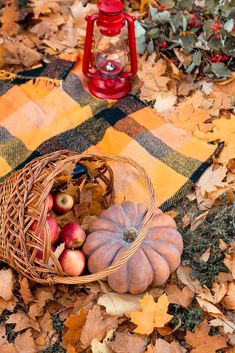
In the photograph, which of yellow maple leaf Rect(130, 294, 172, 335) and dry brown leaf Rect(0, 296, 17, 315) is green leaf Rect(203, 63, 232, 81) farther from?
dry brown leaf Rect(0, 296, 17, 315)

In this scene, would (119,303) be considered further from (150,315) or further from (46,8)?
(46,8)

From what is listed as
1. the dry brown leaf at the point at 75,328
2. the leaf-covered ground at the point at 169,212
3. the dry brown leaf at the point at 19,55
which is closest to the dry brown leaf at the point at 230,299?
the leaf-covered ground at the point at 169,212

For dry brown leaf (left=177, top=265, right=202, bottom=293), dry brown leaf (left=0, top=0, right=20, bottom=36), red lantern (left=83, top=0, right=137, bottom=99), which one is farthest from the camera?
dry brown leaf (left=0, top=0, right=20, bottom=36)

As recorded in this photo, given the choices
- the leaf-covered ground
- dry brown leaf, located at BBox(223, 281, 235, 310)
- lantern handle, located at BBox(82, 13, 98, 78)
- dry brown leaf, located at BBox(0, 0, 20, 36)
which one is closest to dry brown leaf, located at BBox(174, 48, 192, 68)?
the leaf-covered ground

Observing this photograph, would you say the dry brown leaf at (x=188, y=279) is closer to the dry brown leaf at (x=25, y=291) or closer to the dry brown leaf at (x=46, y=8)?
the dry brown leaf at (x=25, y=291)

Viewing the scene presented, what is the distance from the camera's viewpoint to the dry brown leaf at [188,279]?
2412mm

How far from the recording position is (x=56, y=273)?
2215 millimetres

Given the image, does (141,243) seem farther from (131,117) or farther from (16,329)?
(131,117)

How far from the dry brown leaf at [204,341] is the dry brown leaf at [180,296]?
0.13 m

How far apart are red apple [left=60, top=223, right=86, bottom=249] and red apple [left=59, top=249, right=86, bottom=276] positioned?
4 centimetres

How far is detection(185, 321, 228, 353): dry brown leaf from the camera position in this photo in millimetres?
2219

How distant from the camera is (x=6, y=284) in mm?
2369

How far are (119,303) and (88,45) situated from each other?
4.95ft

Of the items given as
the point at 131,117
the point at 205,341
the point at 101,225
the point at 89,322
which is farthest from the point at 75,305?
the point at 131,117
